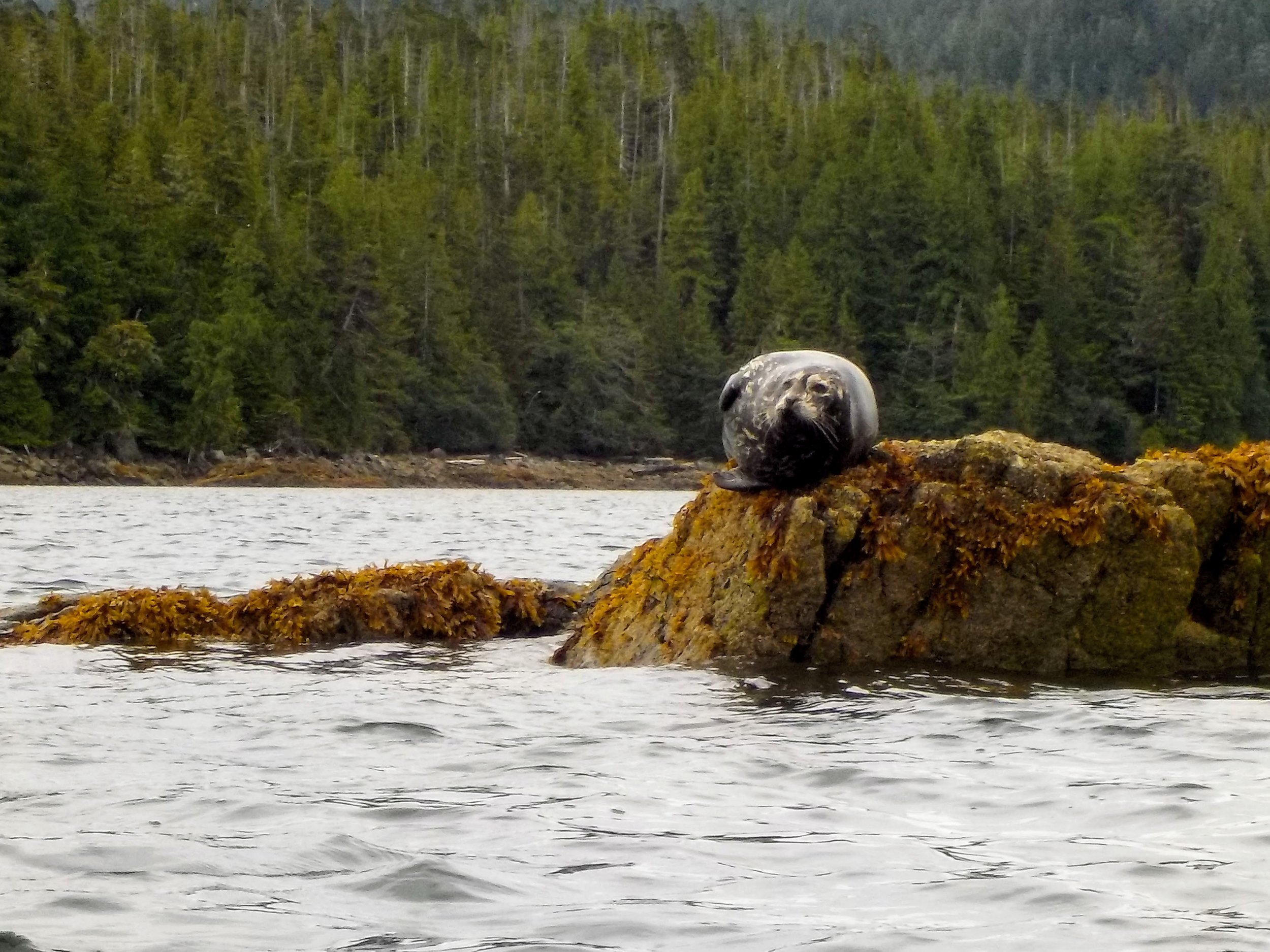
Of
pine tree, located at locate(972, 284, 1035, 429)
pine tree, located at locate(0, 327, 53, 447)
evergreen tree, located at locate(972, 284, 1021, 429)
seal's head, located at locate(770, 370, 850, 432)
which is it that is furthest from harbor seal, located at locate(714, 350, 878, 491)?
pine tree, located at locate(972, 284, 1035, 429)

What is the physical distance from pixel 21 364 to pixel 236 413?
7.44m

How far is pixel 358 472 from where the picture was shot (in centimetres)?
6241

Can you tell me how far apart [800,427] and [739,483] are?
45 cm

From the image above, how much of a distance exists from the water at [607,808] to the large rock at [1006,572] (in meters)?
0.49

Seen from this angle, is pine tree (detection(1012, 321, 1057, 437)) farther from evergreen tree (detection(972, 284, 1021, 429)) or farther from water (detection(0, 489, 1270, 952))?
water (detection(0, 489, 1270, 952))

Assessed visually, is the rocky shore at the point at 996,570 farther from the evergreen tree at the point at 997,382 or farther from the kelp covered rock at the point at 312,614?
the evergreen tree at the point at 997,382

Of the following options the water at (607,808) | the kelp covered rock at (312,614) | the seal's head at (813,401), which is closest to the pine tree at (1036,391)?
the kelp covered rock at (312,614)

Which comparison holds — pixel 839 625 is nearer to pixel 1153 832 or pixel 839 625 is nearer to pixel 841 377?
pixel 841 377

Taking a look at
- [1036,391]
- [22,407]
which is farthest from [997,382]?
[22,407]

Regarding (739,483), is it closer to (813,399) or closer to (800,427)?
(800,427)

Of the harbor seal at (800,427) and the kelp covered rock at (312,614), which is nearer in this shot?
the harbor seal at (800,427)

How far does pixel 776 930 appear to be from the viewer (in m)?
4.64

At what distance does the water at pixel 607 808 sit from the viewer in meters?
4.69

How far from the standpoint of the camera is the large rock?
898 centimetres
